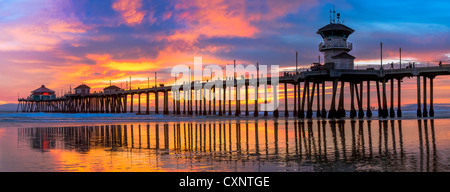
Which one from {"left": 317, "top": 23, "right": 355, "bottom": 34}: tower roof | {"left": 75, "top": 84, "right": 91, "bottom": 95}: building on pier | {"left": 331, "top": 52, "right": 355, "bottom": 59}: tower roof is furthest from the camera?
{"left": 75, "top": 84, "right": 91, "bottom": 95}: building on pier

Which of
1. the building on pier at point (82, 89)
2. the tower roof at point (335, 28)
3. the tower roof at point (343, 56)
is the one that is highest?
the tower roof at point (335, 28)

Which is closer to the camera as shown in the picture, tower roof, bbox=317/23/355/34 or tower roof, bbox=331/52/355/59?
tower roof, bbox=331/52/355/59

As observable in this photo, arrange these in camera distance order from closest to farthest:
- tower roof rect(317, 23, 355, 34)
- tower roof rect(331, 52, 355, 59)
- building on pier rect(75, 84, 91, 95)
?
tower roof rect(331, 52, 355, 59)
tower roof rect(317, 23, 355, 34)
building on pier rect(75, 84, 91, 95)

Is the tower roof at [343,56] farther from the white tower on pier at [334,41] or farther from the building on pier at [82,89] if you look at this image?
the building on pier at [82,89]

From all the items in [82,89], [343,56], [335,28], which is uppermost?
[335,28]

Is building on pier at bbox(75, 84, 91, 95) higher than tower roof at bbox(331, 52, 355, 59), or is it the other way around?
tower roof at bbox(331, 52, 355, 59)

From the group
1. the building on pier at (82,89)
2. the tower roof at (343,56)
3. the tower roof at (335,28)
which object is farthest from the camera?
the building on pier at (82,89)

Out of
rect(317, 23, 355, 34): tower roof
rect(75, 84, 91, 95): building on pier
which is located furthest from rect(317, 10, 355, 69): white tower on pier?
rect(75, 84, 91, 95): building on pier

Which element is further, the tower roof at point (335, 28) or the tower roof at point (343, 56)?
the tower roof at point (335, 28)

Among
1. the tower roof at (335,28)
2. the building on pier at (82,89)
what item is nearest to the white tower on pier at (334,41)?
the tower roof at (335,28)

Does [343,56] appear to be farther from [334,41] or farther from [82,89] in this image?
[82,89]

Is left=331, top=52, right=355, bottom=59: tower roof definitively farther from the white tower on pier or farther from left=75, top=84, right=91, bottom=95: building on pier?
left=75, top=84, right=91, bottom=95: building on pier

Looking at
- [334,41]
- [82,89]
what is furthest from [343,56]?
[82,89]
